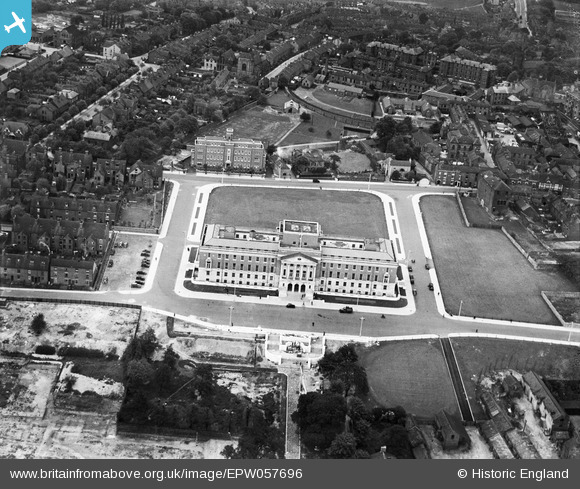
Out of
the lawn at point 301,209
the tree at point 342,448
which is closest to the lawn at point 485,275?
the lawn at point 301,209

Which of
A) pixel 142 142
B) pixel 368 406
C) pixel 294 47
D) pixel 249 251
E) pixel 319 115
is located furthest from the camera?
pixel 294 47

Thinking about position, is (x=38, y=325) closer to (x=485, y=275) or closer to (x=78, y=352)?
(x=78, y=352)

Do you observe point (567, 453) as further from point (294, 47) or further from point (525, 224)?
point (294, 47)

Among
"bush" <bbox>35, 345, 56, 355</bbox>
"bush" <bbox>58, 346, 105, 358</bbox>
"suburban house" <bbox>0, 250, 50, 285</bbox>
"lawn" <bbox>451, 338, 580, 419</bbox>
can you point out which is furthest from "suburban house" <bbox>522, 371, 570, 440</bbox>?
"suburban house" <bbox>0, 250, 50, 285</bbox>

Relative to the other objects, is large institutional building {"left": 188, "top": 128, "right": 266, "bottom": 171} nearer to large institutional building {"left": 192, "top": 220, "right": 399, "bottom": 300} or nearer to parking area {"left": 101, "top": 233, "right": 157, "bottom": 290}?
parking area {"left": 101, "top": 233, "right": 157, "bottom": 290}

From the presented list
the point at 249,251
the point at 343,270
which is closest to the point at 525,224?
the point at 343,270

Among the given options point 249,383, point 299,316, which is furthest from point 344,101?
point 249,383
